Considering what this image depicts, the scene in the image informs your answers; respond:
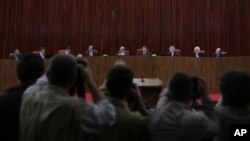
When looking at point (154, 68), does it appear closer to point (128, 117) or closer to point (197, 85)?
point (197, 85)

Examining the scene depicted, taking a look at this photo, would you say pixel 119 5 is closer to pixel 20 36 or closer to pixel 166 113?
pixel 20 36

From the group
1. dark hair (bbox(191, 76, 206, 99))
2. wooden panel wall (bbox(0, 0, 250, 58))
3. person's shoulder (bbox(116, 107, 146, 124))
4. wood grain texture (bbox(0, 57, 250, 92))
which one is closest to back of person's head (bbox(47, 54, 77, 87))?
person's shoulder (bbox(116, 107, 146, 124))

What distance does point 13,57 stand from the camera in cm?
979

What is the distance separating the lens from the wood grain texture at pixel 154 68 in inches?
339

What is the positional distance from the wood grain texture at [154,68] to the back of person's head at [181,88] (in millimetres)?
6555

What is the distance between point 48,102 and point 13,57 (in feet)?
28.0

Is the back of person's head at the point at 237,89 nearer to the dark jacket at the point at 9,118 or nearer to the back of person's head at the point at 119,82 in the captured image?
the back of person's head at the point at 119,82

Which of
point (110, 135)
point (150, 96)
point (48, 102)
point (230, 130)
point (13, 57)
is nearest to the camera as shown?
point (48, 102)

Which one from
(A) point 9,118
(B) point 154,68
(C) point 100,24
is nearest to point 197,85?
(A) point 9,118

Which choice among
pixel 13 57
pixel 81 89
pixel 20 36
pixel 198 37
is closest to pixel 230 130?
pixel 81 89

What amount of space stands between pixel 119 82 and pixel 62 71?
345 millimetres

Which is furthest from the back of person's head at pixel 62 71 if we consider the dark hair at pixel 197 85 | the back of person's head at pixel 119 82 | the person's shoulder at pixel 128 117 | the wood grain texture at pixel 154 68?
the wood grain texture at pixel 154 68

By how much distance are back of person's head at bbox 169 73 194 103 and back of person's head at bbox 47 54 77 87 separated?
1.96ft

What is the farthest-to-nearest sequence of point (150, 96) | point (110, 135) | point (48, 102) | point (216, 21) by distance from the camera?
point (216, 21)
point (150, 96)
point (110, 135)
point (48, 102)
